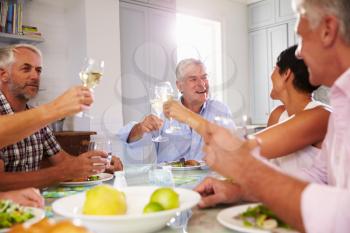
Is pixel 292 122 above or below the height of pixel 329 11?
below

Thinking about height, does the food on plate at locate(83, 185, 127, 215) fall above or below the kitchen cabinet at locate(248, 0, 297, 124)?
below

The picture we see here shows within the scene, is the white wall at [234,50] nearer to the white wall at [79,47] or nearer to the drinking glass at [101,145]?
the white wall at [79,47]

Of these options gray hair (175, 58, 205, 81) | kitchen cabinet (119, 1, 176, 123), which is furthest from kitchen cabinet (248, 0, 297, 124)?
gray hair (175, 58, 205, 81)

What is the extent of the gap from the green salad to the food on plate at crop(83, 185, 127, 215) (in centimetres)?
21

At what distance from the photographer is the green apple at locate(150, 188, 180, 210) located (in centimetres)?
82

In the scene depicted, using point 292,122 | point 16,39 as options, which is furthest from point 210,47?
point 292,122

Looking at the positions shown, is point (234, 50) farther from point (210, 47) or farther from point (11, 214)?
point (11, 214)

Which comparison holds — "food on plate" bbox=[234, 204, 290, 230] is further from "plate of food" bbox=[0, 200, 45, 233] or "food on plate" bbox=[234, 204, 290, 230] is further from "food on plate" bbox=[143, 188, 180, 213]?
"plate of food" bbox=[0, 200, 45, 233]

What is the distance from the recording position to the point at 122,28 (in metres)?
3.99

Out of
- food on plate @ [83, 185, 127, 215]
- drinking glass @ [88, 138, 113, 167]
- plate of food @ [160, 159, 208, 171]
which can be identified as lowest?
plate of food @ [160, 159, 208, 171]

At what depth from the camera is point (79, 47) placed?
3695mm

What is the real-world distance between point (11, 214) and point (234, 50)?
A: 5.10 m

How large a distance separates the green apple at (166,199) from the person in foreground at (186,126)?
1105mm

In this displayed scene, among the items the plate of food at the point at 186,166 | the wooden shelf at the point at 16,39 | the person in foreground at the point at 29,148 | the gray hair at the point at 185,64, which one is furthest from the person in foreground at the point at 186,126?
the wooden shelf at the point at 16,39
